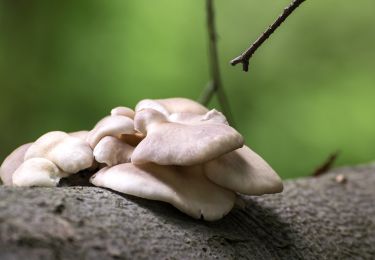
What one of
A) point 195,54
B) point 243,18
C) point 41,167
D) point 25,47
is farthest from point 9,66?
point 41,167

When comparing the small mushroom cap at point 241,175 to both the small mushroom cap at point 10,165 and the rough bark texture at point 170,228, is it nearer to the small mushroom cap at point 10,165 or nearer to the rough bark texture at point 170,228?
the rough bark texture at point 170,228

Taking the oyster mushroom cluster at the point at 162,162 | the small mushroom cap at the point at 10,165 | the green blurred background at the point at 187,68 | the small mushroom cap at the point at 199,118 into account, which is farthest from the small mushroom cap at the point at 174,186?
the green blurred background at the point at 187,68

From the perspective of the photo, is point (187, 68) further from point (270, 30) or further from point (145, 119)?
point (270, 30)

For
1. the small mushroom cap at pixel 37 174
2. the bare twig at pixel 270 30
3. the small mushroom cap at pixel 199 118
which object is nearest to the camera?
the bare twig at pixel 270 30

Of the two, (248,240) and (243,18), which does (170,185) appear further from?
(243,18)

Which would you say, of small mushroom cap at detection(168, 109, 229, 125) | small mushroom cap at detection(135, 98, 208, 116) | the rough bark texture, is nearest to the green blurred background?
the rough bark texture

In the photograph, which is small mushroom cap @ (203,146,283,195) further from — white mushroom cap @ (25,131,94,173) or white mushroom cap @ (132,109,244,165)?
white mushroom cap @ (25,131,94,173)
